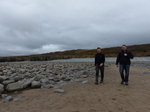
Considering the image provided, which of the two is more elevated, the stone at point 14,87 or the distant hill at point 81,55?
the distant hill at point 81,55

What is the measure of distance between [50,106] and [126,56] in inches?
232

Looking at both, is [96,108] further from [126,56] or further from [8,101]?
[126,56]

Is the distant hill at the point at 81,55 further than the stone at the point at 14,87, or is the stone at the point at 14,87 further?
the distant hill at the point at 81,55

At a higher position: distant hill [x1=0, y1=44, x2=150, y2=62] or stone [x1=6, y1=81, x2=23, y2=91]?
distant hill [x1=0, y1=44, x2=150, y2=62]

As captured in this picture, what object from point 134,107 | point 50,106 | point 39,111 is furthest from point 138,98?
point 39,111

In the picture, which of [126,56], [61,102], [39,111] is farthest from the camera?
[126,56]

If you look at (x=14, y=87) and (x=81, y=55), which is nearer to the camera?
(x=14, y=87)

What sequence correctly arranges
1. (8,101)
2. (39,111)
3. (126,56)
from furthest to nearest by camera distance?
(126,56), (8,101), (39,111)

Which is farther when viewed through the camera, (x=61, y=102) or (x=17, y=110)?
(x=61, y=102)

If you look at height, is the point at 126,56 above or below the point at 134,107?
above

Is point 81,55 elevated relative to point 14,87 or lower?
elevated

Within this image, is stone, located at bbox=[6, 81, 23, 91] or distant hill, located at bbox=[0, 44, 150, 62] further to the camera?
distant hill, located at bbox=[0, 44, 150, 62]

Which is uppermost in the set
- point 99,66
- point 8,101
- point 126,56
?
point 126,56

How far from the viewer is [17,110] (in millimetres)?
4637
